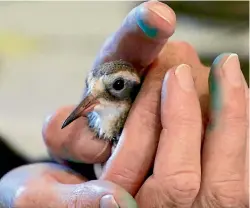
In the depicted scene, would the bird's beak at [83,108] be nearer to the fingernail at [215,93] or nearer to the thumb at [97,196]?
the thumb at [97,196]

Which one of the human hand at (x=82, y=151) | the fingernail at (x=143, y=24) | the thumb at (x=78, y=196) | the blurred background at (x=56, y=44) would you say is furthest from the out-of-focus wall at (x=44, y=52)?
the fingernail at (x=143, y=24)

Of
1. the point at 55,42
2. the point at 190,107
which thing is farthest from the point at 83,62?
the point at 190,107

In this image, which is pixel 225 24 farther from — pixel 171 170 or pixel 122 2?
pixel 171 170

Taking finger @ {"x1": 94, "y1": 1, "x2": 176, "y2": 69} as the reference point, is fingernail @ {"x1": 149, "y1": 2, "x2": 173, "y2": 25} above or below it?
above

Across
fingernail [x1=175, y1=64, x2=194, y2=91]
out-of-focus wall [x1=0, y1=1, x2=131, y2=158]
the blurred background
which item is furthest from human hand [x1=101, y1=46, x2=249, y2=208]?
out-of-focus wall [x1=0, y1=1, x2=131, y2=158]

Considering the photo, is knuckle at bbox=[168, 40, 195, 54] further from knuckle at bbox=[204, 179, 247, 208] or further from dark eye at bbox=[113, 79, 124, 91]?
knuckle at bbox=[204, 179, 247, 208]

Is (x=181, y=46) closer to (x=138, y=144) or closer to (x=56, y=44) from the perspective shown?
(x=138, y=144)
